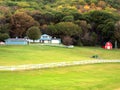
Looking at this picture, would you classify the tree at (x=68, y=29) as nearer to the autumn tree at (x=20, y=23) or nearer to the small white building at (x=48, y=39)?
the small white building at (x=48, y=39)

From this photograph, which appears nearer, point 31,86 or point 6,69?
point 31,86

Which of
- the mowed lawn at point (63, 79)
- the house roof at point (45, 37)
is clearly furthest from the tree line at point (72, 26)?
the mowed lawn at point (63, 79)

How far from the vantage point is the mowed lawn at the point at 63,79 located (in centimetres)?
3165

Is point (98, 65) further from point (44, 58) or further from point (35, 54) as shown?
point (35, 54)

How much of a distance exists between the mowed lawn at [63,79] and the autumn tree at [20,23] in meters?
42.6

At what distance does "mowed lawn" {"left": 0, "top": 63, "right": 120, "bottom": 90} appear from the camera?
31.7 m

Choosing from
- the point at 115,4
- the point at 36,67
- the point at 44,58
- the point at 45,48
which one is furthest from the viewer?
the point at 115,4

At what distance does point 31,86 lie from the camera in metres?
31.4

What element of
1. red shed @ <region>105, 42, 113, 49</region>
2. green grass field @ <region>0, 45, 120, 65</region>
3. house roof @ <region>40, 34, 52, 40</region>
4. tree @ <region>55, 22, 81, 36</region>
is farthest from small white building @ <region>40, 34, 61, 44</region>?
green grass field @ <region>0, 45, 120, 65</region>

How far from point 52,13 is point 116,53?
31.4 metres

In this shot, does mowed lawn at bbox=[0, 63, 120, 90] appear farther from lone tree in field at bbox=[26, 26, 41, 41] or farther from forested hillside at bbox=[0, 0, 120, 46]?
forested hillside at bbox=[0, 0, 120, 46]

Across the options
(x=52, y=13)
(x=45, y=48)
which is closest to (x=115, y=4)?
(x=52, y=13)

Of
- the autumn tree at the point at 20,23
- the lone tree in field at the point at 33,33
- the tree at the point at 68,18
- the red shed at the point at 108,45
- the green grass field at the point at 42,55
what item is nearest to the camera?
the green grass field at the point at 42,55

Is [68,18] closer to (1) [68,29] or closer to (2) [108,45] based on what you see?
(1) [68,29]
